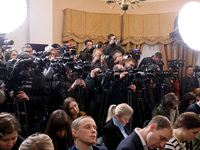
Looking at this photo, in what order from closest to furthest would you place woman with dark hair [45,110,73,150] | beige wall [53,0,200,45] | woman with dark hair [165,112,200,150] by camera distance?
woman with dark hair [165,112,200,150], woman with dark hair [45,110,73,150], beige wall [53,0,200,45]

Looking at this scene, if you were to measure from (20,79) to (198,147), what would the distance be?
1.88m

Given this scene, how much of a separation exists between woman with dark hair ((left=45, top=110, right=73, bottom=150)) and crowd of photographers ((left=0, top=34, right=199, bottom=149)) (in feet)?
1.38

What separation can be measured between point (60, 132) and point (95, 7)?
6.19m

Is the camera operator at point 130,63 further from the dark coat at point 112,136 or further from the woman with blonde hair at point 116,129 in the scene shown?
the dark coat at point 112,136

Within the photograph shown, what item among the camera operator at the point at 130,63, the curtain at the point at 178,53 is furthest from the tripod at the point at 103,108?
Answer: the curtain at the point at 178,53

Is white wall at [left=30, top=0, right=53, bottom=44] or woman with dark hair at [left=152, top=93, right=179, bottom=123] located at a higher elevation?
white wall at [left=30, top=0, right=53, bottom=44]

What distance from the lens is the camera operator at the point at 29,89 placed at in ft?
10.2

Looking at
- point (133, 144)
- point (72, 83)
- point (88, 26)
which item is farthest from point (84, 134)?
point (88, 26)

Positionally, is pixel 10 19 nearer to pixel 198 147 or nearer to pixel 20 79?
pixel 20 79

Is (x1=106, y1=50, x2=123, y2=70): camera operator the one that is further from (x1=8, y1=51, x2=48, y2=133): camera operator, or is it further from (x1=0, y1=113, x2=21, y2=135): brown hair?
(x1=0, y1=113, x2=21, y2=135): brown hair

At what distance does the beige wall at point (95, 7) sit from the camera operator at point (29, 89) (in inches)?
166

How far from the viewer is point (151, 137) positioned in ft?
7.41

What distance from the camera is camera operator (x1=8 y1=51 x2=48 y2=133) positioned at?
310 centimetres

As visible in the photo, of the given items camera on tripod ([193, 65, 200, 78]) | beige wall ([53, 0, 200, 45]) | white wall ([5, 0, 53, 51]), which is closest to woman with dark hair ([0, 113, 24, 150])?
white wall ([5, 0, 53, 51])
